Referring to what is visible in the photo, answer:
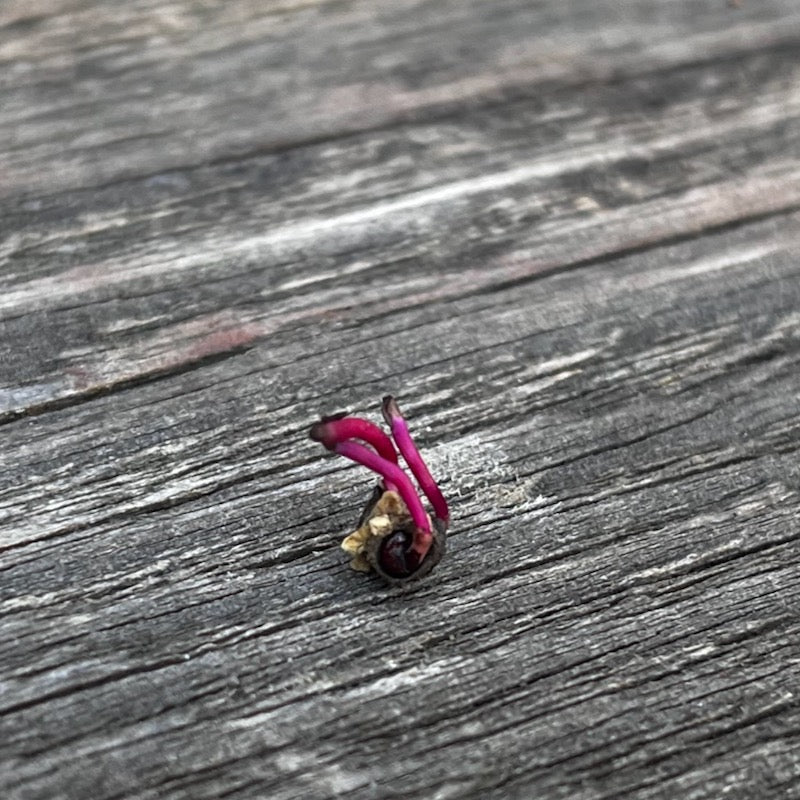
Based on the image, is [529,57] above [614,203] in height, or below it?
above

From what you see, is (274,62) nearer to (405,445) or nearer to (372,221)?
(372,221)

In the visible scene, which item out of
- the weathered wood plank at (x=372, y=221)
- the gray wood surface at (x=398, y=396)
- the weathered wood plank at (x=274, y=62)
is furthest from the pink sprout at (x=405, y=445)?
the weathered wood plank at (x=274, y=62)

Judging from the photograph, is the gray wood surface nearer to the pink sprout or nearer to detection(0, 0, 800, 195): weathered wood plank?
detection(0, 0, 800, 195): weathered wood plank

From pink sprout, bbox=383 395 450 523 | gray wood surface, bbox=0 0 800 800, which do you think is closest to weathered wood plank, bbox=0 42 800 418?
gray wood surface, bbox=0 0 800 800

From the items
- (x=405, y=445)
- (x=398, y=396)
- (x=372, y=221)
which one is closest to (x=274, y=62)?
(x=372, y=221)

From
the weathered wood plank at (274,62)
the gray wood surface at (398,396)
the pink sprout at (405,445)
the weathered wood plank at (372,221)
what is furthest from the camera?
the weathered wood plank at (274,62)

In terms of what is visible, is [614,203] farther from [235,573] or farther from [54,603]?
[54,603]

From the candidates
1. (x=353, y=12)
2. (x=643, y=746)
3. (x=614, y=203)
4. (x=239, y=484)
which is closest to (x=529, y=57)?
(x=353, y=12)

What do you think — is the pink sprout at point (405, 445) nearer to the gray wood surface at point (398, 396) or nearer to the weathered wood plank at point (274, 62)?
the gray wood surface at point (398, 396)

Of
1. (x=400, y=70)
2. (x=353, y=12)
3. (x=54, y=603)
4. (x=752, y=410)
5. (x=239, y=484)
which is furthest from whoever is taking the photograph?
(x=353, y=12)
